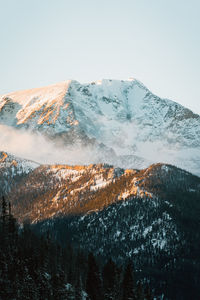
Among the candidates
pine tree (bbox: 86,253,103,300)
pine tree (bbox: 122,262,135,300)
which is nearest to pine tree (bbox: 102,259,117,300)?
pine tree (bbox: 86,253,103,300)

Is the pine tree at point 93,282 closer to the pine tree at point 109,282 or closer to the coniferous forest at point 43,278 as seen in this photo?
the coniferous forest at point 43,278

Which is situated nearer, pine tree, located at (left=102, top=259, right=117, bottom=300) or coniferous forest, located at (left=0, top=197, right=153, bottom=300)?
coniferous forest, located at (left=0, top=197, right=153, bottom=300)

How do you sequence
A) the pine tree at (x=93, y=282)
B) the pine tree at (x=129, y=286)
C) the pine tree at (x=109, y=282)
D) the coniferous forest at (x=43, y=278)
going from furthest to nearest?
the pine tree at (x=109, y=282) → the pine tree at (x=93, y=282) → the coniferous forest at (x=43, y=278) → the pine tree at (x=129, y=286)

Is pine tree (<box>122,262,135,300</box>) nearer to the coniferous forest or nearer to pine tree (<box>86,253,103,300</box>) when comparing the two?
the coniferous forest

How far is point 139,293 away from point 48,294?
22.0m

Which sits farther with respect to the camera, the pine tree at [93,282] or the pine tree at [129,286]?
the pine tree at [93,282]

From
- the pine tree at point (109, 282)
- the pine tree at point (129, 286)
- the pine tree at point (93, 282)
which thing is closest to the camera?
the pine tree at point (129, 286)

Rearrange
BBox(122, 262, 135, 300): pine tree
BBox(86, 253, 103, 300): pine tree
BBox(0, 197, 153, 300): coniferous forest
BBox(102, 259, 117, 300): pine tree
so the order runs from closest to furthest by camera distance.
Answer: BBox(122, 262, 135, 300): pine tree
BBox(0, 197, 153, 300): coniferous forest
BBox(86, 253, 103, 300): pine tree
BBox(102, 259, 117, 300): pine tree

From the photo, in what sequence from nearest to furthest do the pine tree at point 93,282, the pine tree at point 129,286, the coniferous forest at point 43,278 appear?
1. the pine tree at point 129,286
2. the coniferous forest at point 43,278
3. the pine tree at point 93,282

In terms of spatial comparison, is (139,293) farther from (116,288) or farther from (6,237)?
(6,237)

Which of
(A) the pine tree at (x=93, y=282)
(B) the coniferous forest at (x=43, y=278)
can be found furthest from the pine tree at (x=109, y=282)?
(A) the pine tree at (x=93, y=282)

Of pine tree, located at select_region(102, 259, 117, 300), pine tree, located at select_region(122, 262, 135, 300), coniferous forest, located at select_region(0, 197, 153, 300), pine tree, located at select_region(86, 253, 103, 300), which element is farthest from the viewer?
pine tree, located at select_region(102, 259, 117, 300)

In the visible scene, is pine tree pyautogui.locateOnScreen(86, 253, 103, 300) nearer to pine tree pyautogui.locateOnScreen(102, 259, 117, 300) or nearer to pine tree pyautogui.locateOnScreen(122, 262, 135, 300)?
pine tree pyautogui.locateOnScreen(102, 259, 117, 300)

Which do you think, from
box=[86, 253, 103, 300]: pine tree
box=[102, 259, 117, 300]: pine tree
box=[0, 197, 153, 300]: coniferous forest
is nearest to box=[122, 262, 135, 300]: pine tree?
box=[0, 197, 153, 300]: coniferous forest
